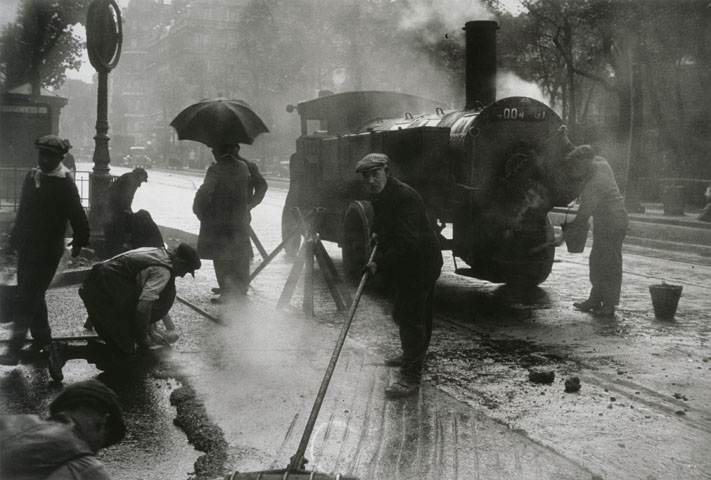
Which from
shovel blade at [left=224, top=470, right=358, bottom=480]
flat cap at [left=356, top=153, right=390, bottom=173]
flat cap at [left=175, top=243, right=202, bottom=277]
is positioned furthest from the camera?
flat cap at [left=356, top=153, right=390, bottom=173]

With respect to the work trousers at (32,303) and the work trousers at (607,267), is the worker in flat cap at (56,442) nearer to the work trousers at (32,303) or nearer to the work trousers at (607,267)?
the work trousers at (32,303)

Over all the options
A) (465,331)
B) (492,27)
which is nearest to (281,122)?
(492,27)

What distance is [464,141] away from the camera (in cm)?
966

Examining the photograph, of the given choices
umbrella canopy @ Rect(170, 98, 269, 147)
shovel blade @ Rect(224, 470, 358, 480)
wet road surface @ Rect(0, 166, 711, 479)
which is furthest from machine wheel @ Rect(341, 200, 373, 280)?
shovel blade @ Rect(224, 470, 358, 480)

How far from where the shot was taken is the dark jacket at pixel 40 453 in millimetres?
2105

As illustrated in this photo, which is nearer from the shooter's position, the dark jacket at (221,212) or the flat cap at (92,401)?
the flat cap at (92,401)

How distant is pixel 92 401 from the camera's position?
2.37 meters

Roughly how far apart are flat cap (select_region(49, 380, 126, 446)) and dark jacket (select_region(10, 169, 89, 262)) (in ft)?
14.2

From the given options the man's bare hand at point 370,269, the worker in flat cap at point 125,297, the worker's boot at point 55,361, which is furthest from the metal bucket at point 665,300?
the worker's boot at point 55,361

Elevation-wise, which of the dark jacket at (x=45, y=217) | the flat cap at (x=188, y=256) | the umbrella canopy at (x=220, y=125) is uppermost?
the umbrella canopy at (x=220, y=125)

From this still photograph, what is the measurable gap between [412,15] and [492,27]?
10928 millimetres

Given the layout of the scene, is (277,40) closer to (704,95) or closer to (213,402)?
(704,95)

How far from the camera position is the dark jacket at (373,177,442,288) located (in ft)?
19.8

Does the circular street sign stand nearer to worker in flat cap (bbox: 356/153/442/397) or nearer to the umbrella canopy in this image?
the umbrella canopy
